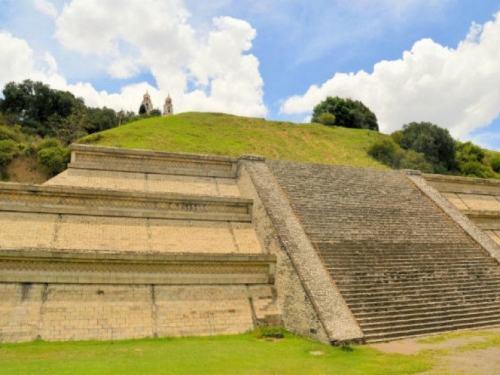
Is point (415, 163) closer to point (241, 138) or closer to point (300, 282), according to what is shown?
point (241, 138)

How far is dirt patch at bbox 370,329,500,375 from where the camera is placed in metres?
6.61

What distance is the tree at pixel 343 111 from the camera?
48938 millimetres

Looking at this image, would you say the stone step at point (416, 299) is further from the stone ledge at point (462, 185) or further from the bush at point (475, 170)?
the bush at point (475, 170)

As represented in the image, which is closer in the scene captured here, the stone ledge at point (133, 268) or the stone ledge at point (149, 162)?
the stone ledge at point (133, 268)

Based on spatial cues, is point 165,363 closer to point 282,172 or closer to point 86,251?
point 86,251

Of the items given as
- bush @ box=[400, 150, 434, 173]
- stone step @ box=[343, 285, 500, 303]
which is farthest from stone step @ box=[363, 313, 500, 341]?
bush @ box=[400, 150, 434, 173]

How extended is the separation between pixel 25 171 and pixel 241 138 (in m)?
15.3

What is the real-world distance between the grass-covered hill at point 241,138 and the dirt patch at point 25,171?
3759 millimetres

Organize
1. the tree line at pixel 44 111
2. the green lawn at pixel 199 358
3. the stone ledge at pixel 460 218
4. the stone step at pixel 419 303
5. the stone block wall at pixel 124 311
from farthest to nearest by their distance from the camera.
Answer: the tree line at pixel 44 111 → the stone ledge at pixel 460 218 → the stone step at pixel 419 303 → the stone block wall at pixel 124 311 → the green lawn at pixel 199 358

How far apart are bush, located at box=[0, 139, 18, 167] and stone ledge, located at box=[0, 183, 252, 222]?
10.7 metres

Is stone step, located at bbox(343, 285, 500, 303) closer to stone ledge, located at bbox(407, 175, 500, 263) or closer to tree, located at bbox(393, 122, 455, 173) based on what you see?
stone ledge, located at bbox(407, 175, 500, 263)

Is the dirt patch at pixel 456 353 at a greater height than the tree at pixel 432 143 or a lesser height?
lesser

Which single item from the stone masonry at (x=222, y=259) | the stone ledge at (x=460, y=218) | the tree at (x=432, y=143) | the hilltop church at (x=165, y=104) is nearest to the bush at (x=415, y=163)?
the tree at (x=432, y=143)

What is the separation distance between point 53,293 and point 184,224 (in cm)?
425
